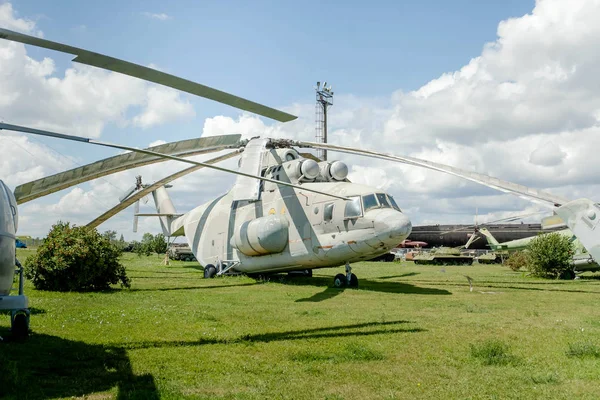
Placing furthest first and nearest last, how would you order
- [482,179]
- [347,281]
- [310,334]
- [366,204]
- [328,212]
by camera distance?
[347,281], [328,212], [366,204], [482,179], [310,334]

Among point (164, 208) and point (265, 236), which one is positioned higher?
point (164, 208)

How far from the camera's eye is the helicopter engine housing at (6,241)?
7.10 meters

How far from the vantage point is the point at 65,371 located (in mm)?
6238

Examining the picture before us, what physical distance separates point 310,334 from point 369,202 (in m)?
8.22

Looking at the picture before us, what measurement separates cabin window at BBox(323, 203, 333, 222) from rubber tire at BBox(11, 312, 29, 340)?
36.2 ft

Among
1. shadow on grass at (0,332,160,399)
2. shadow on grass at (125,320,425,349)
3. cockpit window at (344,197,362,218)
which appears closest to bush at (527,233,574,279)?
cockpit window at (344,197,362,218)

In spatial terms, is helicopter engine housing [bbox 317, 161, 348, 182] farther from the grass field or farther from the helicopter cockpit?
the grass field

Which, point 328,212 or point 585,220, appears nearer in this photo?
point 585,220

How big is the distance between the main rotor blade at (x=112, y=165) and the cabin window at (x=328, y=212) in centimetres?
553

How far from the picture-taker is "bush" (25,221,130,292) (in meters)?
16.0

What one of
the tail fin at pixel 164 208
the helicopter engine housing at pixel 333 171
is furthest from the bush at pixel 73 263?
the tail fin at pixel 164 208

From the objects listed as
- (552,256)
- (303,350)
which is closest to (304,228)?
(303,350)

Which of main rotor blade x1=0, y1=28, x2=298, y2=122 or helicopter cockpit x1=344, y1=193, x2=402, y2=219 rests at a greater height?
main rotor blade x1=0, y1=28, x2=298, y2=122

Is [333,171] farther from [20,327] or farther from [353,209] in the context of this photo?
[20,327]
